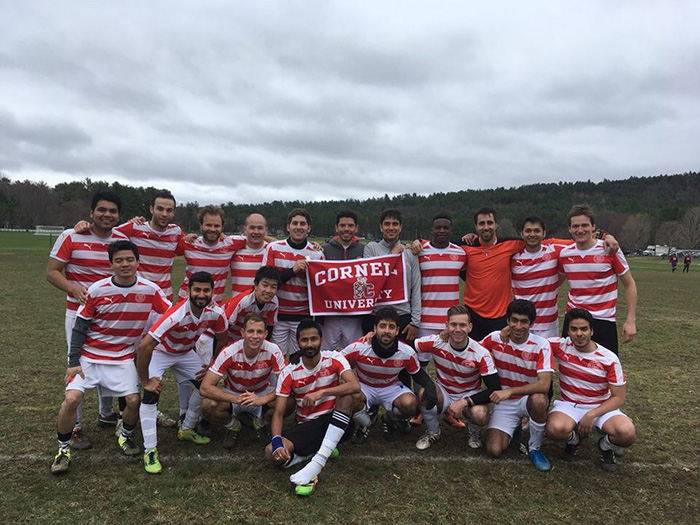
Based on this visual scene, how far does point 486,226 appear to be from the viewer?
541 cm

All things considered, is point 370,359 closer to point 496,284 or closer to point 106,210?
point 496,284

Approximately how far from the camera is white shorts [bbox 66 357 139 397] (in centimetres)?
438

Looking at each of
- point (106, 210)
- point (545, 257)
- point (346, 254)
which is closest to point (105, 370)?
point (106, 210)

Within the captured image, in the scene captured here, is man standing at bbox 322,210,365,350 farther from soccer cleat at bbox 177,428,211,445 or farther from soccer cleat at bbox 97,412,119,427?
soccer cleat at bbox 97,412,119,427

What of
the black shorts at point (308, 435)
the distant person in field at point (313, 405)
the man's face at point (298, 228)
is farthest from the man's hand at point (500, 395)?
the man's face at point (298, 228)

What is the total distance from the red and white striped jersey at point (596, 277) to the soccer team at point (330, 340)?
0.05 ft

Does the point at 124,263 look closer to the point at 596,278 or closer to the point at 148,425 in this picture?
the point at 148,425

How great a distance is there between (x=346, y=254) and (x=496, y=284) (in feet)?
6.27

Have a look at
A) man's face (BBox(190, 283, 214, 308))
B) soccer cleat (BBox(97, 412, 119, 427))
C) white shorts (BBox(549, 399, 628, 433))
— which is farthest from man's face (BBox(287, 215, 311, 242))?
white shorts (BBox(549, 399, 628, 433))

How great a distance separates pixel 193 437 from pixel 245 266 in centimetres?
208

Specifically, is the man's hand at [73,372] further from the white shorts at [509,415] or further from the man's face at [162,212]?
the white shorts at [509,415]

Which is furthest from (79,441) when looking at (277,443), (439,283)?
(439,283)

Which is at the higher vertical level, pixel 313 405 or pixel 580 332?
pixel 580 332

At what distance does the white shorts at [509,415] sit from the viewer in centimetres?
471
